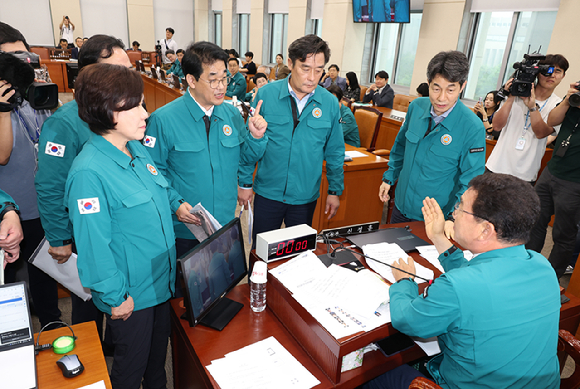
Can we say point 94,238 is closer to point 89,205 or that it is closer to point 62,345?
point 89,205

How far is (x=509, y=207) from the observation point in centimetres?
114

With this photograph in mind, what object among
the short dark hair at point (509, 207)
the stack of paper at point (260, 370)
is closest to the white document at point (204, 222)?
the stack of paper at point (260, 370)

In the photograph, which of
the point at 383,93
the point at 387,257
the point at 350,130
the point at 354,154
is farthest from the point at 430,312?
the point at 383,93

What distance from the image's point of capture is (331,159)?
7.91 ft

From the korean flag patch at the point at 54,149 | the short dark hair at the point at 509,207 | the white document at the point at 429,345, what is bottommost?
the white document at the point at 429,345

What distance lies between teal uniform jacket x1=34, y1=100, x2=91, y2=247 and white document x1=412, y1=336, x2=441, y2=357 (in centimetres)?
159

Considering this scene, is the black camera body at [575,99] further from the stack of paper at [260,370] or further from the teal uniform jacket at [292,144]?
the stack of paper at [260,370]

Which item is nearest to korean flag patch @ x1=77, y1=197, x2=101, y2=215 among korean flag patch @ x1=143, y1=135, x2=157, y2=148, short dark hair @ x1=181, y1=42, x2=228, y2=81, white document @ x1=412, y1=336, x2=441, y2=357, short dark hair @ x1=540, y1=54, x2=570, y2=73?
korean flag patch @ x1=143, y1=135, x2=157, y2=148

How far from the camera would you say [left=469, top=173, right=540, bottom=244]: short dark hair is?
44.8 inches

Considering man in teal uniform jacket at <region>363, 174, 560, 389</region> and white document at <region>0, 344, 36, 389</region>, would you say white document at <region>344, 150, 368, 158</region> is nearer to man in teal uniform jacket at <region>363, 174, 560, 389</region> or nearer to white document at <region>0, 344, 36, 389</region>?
man in teal uniform jacket at <region>363, 174, 560, 389</region>

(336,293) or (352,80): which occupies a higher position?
(352,80)

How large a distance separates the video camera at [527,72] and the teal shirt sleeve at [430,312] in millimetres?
2284

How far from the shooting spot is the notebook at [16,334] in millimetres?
1088

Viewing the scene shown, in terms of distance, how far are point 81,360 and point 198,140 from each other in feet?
3.47
